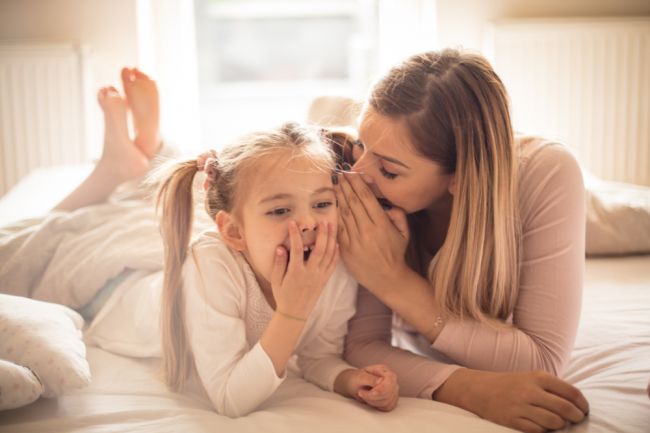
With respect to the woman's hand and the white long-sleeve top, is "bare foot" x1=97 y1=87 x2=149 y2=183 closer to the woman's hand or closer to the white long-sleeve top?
the white long-sleeve top

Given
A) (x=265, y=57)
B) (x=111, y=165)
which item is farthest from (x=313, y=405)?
→ (x=265, y=57)

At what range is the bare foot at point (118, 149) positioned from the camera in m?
1.74

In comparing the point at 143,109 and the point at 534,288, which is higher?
Result: the point at 143,109

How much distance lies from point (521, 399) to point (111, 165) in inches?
48.3

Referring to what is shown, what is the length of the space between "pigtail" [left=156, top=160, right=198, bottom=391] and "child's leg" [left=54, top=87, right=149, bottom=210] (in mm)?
645

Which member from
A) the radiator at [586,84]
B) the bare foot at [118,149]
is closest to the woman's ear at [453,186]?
the bare foot at [118,149]

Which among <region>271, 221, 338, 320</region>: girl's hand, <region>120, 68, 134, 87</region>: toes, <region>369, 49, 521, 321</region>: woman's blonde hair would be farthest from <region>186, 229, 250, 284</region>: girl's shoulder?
<region>120, 68, 134, 87</region>: toes

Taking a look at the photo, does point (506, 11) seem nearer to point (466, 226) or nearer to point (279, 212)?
point (466, 226)

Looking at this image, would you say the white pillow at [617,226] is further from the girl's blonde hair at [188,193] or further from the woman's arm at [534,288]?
the girl's blonde hair at [188,193]

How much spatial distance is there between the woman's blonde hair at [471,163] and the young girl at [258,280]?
17cm

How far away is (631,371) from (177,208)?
78cm

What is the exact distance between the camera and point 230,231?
43.0 inches

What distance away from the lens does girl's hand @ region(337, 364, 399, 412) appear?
0.95 meters

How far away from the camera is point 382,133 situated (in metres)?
1.09
